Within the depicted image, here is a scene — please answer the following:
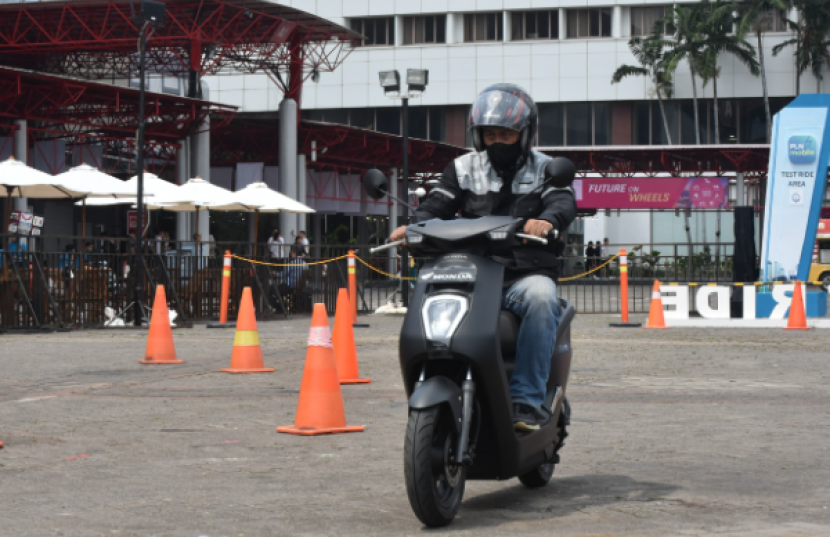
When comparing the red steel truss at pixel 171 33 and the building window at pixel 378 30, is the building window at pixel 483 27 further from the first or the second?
the red steel truss at pixel 171 33

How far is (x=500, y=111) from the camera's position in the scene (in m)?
5.84

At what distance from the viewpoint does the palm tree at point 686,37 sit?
195 feet

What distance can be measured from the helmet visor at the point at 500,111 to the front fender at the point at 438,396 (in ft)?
4.46

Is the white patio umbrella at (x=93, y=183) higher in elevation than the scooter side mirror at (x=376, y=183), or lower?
higher

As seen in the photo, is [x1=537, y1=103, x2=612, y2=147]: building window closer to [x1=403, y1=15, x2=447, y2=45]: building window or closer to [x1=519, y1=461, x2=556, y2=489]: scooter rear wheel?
[x1=403, y1=15, x2=447, y2=45]: building window

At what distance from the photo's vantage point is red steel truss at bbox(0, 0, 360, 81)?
33344 millimetres

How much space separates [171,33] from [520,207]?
99.3ft

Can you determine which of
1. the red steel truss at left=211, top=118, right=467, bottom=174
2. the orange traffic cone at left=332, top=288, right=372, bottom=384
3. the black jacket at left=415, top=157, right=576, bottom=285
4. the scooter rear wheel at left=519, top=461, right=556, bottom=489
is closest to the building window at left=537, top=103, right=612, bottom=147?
the red steel truss at left=211, top=118, right=467, bottom=174

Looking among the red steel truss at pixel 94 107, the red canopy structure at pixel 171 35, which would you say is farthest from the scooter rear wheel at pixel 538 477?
the red canopy structure at pixel 171 35

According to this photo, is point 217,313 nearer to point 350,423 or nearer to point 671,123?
point 350,423

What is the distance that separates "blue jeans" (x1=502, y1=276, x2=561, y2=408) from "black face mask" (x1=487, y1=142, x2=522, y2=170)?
2.29ft

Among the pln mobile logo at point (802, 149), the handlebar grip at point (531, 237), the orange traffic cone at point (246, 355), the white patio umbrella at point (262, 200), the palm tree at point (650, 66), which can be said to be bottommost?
the orange traffic cone at point (246, 355)

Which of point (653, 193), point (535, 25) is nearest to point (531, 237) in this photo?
point (653, 193)

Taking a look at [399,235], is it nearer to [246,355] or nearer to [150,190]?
[246,355]
